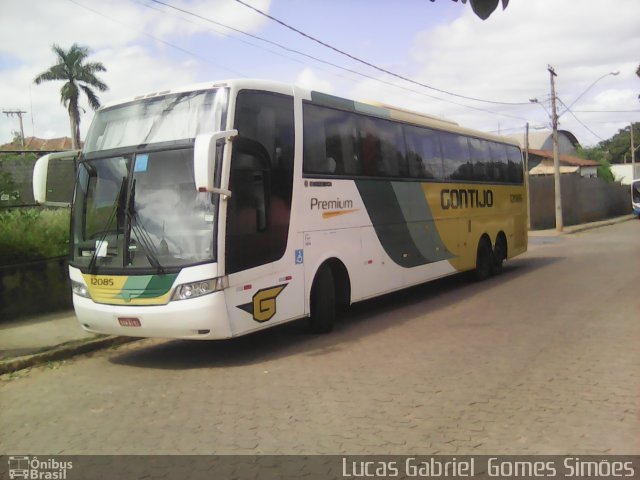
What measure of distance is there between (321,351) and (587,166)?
57.8 meters

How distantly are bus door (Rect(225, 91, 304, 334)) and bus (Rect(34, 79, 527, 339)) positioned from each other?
0.06 feet

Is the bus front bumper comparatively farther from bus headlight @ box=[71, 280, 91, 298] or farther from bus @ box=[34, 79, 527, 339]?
bus headlight @ box=[71, 280, 91, 298]

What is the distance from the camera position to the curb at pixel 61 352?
288 inches

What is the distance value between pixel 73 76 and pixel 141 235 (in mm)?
37176

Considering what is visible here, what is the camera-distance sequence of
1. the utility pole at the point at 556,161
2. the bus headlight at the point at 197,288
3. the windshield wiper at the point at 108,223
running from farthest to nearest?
1. the utility pole at the point at 556,161
2. the windshield wiper at the point at 108,223
3. the bus headlight at the point at 197,288

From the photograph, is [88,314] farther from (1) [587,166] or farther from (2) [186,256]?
(1) [587,166]

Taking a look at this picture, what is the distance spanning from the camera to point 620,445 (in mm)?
4402

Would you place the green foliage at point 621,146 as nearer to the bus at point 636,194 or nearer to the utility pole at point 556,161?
the bus at point 636,194

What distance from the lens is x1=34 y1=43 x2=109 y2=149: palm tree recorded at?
39.1 metres

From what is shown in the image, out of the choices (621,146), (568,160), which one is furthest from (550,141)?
(621,146)

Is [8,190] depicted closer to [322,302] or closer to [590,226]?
[322,302]

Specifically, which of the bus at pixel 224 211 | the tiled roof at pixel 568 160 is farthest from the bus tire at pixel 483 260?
the tiled roof at pixel 568 160

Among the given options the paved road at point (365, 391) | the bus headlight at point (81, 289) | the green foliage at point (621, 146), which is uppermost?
the green foliage at point (621, 146)

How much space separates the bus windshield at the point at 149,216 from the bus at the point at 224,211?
0.01 meters
